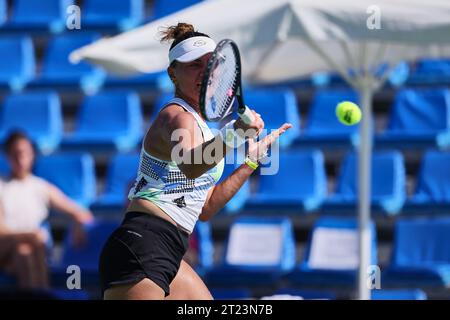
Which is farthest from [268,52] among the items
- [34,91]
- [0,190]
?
[34,91]

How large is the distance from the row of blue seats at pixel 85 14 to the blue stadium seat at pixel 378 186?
7.80ft

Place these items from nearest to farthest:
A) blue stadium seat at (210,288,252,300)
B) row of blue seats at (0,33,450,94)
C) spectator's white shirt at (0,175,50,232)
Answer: blue stadium seat at (210,288,252,300) → spectator's white shirt at (0,175,50,232) → row of blue seats at (0,33,450,94)

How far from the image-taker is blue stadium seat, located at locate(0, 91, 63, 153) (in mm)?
8852

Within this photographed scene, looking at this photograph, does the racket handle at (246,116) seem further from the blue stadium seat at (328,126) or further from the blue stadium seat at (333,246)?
the blue stadium seat at (328,126)

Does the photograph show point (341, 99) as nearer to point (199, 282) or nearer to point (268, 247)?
point (268, 247)

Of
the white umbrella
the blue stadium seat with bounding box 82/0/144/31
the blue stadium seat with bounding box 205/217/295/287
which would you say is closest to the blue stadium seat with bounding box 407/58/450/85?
the blue stadium seat with bounding box 205/217/295/287

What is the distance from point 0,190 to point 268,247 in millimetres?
2026

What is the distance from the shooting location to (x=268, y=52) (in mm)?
7250

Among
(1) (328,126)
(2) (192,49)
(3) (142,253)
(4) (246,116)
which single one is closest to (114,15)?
(1) (328,126)

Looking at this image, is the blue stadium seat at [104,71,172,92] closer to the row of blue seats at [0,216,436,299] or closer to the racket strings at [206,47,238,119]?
the row of blue seats at [0,216,436,299]

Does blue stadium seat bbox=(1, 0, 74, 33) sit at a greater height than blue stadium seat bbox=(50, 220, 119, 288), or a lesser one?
greater

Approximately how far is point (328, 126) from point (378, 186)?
843mm

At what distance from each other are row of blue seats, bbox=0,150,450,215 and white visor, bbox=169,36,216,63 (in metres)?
3.29

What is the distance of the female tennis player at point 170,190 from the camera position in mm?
3846
